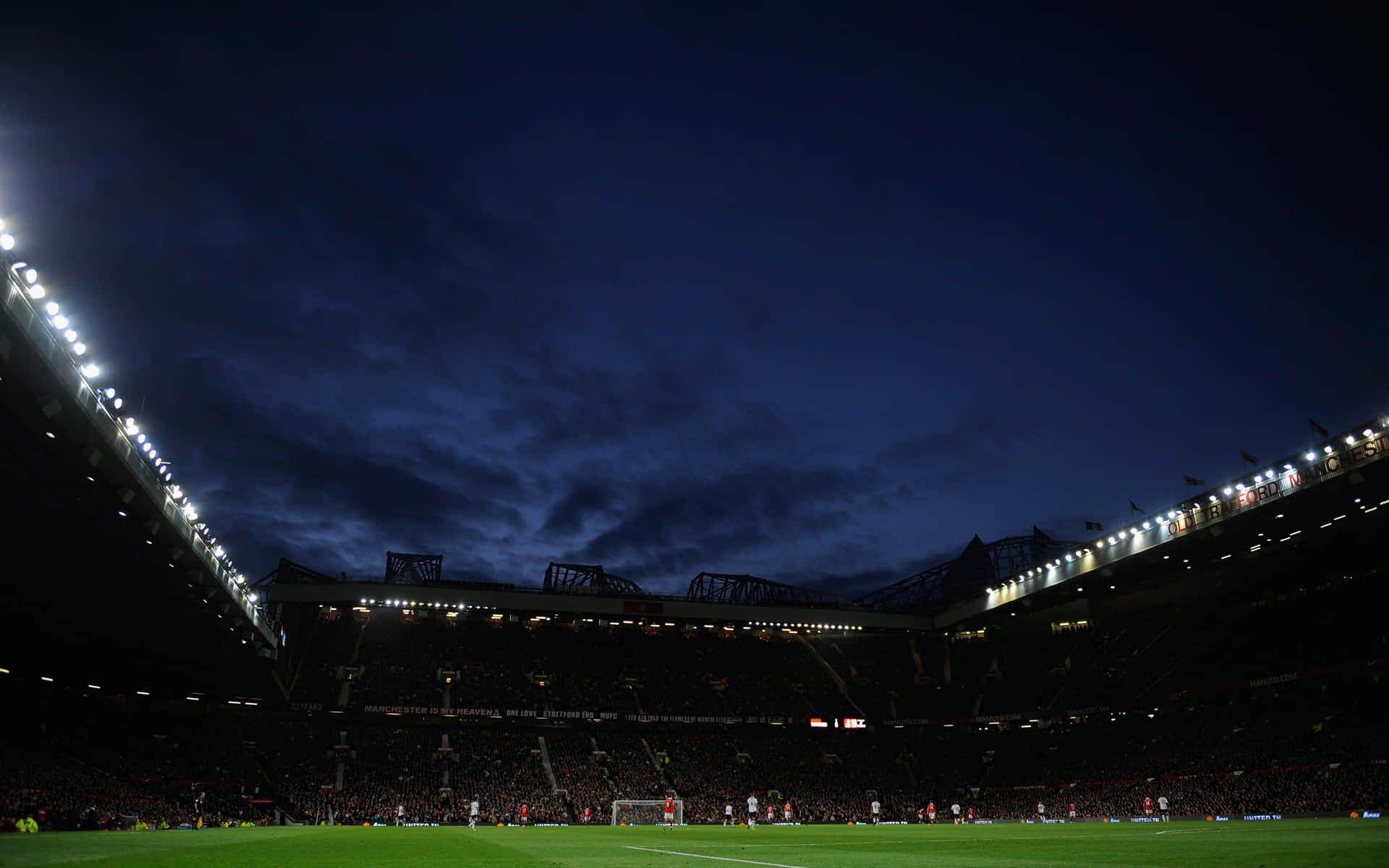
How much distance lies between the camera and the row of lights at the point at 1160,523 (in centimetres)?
3897

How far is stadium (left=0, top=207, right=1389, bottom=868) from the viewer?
76.7 ft

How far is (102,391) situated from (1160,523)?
53489 mm

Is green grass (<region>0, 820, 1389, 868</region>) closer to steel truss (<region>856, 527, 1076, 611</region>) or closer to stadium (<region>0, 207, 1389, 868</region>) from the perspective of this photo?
stadium (<region>0, 207, 1389, 868</region>)

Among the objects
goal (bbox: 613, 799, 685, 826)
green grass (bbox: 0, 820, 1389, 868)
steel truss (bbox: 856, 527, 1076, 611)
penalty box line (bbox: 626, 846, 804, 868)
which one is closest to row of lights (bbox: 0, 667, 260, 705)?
goal (bbox: 613, 799, 685, 826)

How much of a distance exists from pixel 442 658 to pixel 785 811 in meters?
32.7

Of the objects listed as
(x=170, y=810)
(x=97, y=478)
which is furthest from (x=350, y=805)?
(x=97, y=478)

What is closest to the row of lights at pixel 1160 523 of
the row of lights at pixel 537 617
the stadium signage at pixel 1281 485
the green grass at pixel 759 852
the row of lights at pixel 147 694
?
the stadium signage at pixel 1281 485

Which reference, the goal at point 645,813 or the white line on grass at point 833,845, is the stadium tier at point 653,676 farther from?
the white line on grass at point 833,845

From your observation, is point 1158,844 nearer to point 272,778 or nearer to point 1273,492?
point 1273,492

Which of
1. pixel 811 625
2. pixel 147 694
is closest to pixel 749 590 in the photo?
pixel 811 625

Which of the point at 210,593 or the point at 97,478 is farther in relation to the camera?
the point at 210,593

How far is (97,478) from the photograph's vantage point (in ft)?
81.5

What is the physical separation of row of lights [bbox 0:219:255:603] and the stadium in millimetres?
111

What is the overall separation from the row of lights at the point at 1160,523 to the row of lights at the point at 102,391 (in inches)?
1996
